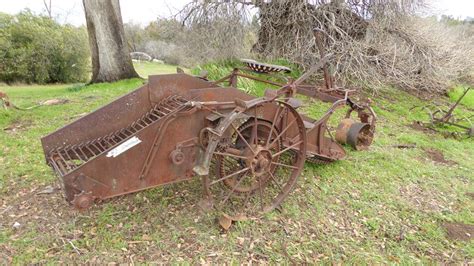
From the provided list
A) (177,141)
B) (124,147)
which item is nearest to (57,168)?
(124,147)

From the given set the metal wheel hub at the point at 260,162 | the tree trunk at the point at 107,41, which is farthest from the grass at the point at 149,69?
the metal wheel hub at the point at 260,162

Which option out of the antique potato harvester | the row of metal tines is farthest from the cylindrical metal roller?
the row of metal tines

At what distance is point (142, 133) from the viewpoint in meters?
2.48

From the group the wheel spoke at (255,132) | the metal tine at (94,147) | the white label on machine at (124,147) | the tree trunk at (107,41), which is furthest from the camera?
the tree trunk at (107,41)

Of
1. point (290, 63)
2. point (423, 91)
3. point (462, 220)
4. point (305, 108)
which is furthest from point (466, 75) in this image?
point (462, 220)

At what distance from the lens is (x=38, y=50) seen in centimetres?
1670

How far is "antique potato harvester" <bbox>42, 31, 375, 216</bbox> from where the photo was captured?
243cm

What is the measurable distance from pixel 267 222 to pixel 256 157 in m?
0.67

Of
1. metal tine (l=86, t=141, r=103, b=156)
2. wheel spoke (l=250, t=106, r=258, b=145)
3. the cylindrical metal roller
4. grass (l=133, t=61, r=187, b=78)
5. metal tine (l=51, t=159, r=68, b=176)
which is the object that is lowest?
grass (l=133, t=61, r=187, b=78)

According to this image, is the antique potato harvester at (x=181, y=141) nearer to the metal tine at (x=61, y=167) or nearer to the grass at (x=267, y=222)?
the metal tine at (x=61, y=167)

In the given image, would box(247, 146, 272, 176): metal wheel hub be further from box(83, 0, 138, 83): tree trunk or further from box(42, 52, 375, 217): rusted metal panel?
box(83, 0, 138, 83): tree trunk

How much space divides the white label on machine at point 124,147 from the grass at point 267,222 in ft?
2.83

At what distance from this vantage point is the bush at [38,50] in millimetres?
16109

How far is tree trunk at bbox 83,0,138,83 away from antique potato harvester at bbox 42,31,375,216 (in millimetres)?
6570
